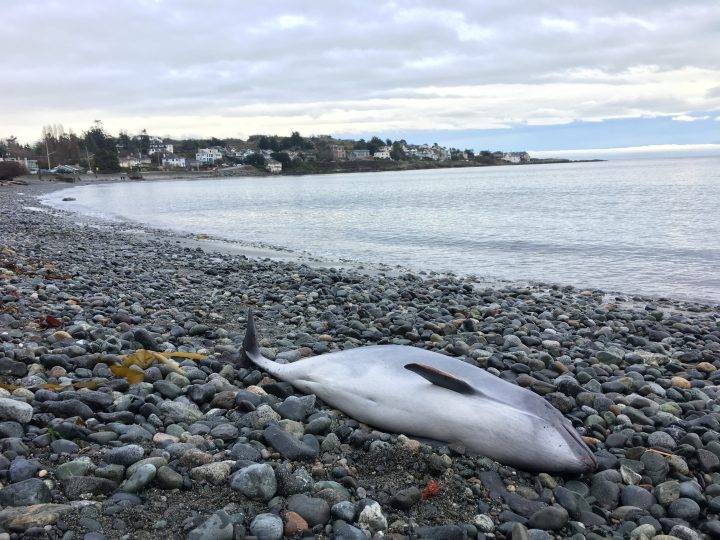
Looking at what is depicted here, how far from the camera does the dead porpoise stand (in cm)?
419

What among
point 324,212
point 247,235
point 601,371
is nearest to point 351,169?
point 324,212

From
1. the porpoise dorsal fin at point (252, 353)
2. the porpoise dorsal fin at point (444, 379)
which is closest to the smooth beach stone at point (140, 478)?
the porpoise dorsal fin at point (444, 379)

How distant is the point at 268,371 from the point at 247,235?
21065 mm

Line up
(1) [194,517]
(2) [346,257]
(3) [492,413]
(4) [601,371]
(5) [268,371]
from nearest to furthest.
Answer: (1) [194,517], (3) [492,413], (5) [268,371], (4) [601,371], (2) [346,257]

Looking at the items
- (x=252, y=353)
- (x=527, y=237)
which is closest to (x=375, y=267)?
(x=527, y=237)

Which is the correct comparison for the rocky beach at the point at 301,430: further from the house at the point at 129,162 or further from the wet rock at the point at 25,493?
the house at the point at 129,162

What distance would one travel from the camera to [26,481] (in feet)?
10.8

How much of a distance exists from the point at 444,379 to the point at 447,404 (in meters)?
0.21

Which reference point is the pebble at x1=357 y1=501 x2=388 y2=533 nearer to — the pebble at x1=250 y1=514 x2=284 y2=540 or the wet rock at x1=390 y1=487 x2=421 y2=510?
the wet rock at x1=390 y1=487 x2=421 y2=510

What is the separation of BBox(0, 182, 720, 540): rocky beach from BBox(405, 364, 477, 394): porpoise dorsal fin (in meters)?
0.52

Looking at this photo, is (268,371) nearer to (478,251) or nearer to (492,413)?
(492,413)

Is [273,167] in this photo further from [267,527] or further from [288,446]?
[267,527]

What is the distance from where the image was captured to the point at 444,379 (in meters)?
4.55

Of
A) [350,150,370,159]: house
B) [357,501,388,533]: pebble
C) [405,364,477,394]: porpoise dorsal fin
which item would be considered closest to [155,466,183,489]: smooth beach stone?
[357,501,388,533]: pebble
